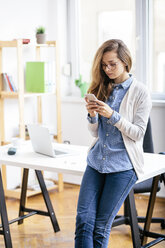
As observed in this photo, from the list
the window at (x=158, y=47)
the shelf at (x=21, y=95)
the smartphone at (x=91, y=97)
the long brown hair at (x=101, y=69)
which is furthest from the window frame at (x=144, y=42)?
the smartphone at (x=91, y=97)

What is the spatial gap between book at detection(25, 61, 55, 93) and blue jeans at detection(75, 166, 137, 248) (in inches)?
80.6

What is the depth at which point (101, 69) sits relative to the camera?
246 cm

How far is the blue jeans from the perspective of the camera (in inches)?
86.2

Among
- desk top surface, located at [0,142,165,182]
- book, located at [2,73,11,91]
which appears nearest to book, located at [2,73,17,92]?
book, located at [2,73,11,91]

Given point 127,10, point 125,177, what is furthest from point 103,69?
point 127,10

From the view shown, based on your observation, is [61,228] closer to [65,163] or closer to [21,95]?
[65,163]

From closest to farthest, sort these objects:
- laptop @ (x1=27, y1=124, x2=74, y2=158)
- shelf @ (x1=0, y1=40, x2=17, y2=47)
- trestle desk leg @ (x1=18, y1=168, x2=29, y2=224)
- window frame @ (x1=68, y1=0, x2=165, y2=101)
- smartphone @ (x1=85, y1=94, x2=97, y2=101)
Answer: smartphone @ (x1=85, y1=94, x2=97, y2=101) < laptop @ (x1=27, y1=124, x2=74, y2=158) < trestle desk leg @ (x1=18, y1=168, x2=29, y2=224) < shelf @ (x1=0, y1=40, x2=17, y2=47) < window frame @ (x1=68, y1=0, x2=165, y2=101)

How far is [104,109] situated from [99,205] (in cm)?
49

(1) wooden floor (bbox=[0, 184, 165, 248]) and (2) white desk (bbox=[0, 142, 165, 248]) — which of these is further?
(1) wooden floor (bbox=[0, 184, 165, 248])

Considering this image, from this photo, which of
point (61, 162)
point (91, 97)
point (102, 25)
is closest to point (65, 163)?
point (61, 162)

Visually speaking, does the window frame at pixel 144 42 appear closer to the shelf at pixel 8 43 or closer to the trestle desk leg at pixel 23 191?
the shelf at pixel 8 43

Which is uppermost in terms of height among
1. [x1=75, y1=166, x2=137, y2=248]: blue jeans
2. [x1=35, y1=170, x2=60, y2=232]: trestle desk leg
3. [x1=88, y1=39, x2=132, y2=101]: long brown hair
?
[x1=88, y1=39, x2=132, y2=101]: long brown hair

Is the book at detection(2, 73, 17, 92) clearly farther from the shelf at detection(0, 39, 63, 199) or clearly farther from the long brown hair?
the long brown hair

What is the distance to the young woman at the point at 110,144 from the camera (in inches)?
87.0
